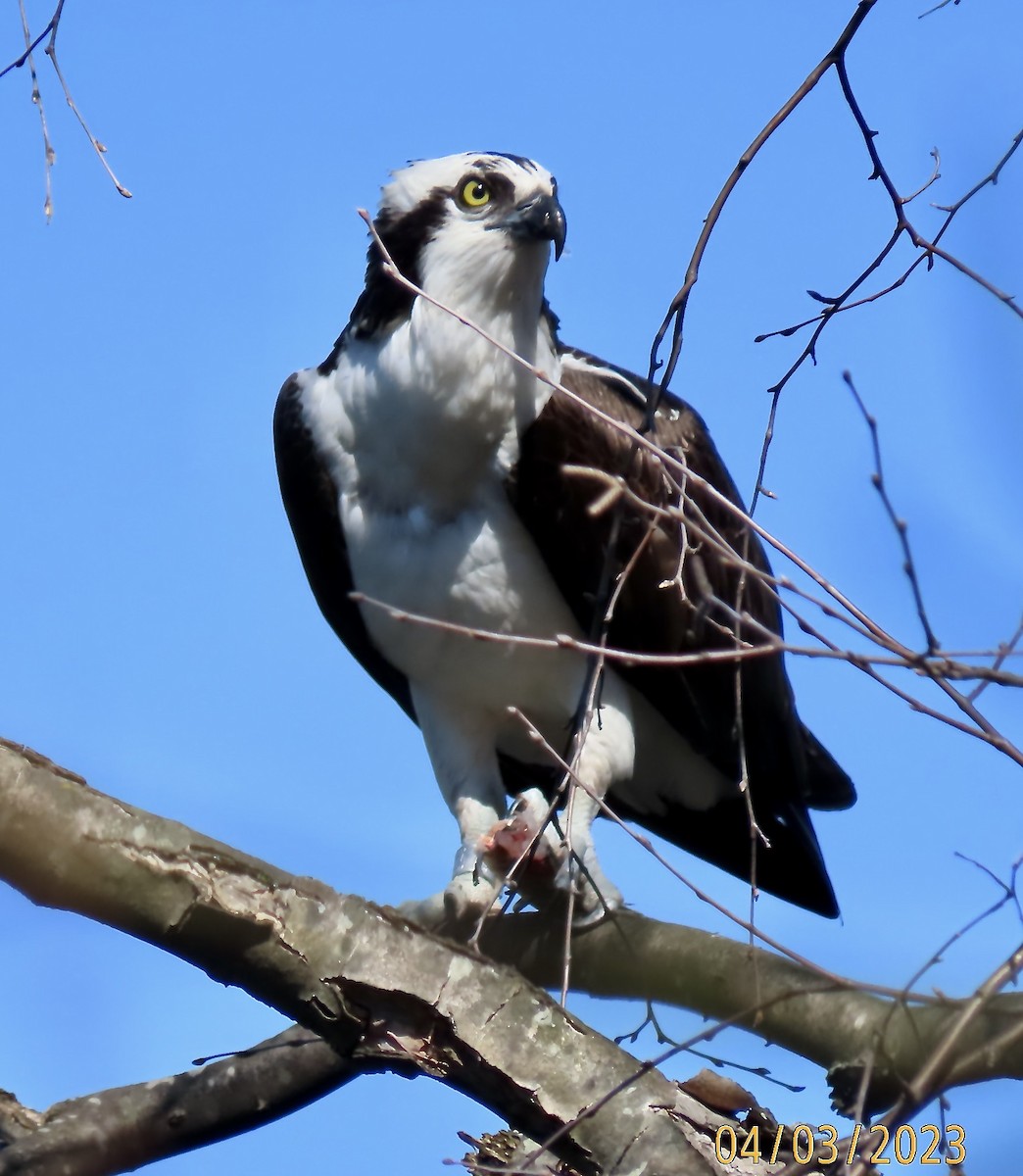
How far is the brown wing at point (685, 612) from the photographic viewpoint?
4.20 metres

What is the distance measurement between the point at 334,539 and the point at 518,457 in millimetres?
636

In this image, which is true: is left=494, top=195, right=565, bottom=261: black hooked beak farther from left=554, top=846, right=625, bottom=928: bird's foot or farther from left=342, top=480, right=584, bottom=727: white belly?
left=554, top=846, right=625, bottom=928: bird's foot

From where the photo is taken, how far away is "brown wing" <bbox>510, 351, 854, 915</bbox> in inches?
165

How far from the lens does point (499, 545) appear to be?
4.32 m

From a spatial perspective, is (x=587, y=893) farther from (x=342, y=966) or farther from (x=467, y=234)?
(x=467, y=234)

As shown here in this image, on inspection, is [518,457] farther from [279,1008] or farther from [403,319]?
[279,1008]

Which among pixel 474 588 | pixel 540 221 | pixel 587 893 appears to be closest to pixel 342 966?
pixel 587 893

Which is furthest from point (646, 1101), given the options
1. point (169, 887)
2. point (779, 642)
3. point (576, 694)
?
point (576, 694)

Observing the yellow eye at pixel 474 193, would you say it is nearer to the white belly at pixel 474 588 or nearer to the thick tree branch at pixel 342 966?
the white belly at pixel 474 588

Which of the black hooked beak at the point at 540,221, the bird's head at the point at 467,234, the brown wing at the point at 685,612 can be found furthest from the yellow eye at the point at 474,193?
the brown wing at the point at 685,612

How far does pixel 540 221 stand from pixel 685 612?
1.12m

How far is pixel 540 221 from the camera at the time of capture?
13.8ft

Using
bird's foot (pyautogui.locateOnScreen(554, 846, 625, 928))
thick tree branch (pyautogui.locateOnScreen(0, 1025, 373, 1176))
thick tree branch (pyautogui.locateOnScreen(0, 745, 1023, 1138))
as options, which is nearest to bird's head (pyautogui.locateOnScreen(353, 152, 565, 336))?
bird's foot (pyautogui.locateOnScreen(554, 846, 625, 928))

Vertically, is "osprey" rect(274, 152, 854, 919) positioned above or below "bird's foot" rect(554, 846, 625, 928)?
above
